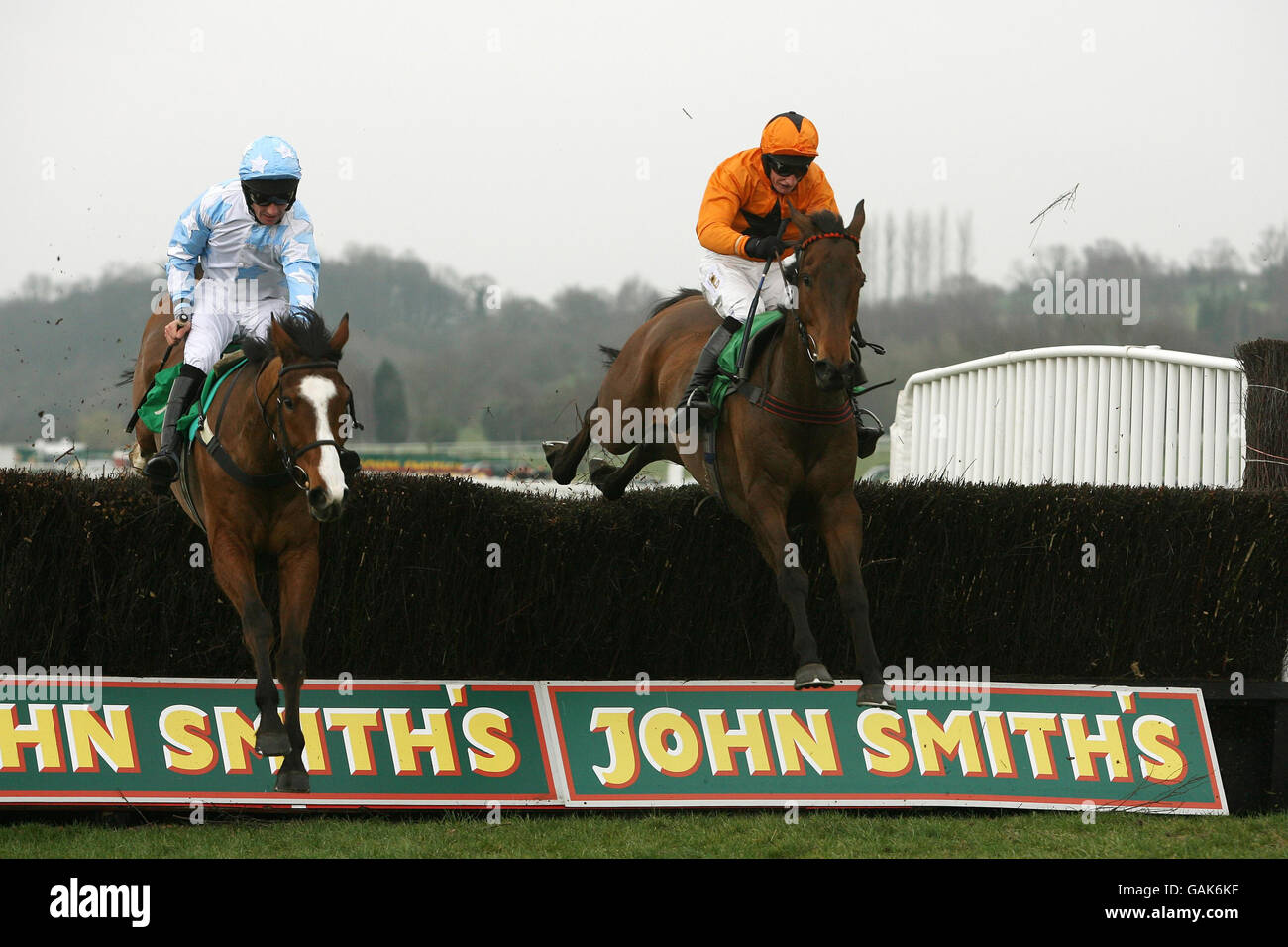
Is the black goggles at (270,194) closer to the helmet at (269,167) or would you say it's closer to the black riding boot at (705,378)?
the helmet at (269,167)

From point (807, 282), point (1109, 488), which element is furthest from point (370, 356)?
point (807, 282)

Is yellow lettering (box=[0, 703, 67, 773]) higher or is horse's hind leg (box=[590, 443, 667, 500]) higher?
horse's hind leg (box=[590, 443, 667, 500])

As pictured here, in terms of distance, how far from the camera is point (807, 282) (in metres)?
5.73

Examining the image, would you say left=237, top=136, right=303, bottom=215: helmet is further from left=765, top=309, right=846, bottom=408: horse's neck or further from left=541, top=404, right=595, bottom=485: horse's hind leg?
left=541, top=404, right=595, bottom=485: horse's hind leg

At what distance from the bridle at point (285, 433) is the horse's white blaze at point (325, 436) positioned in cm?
4

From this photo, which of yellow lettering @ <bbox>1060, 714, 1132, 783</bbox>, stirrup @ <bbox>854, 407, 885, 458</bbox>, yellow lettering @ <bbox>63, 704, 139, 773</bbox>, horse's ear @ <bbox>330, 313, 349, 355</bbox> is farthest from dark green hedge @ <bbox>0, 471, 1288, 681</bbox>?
horse's ear @ <bbox>330, 313, 349, 355</bbox>

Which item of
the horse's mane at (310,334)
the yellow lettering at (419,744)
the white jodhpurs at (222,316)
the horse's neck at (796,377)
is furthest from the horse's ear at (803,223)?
the yellow lettering at (419,744)

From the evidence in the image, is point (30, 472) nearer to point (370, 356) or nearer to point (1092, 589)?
point (1092, 589)

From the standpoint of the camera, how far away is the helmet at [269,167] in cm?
611

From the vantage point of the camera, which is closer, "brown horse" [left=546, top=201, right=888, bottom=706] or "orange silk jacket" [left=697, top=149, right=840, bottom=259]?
"brown horse" [left=546, top=201, right=888, bottom=706]

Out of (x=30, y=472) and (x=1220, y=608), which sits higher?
(x=30, y=472)

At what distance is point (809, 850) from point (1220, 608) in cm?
306

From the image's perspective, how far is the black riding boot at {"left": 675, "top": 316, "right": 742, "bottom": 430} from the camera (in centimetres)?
676

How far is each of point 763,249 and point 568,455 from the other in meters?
2.33
